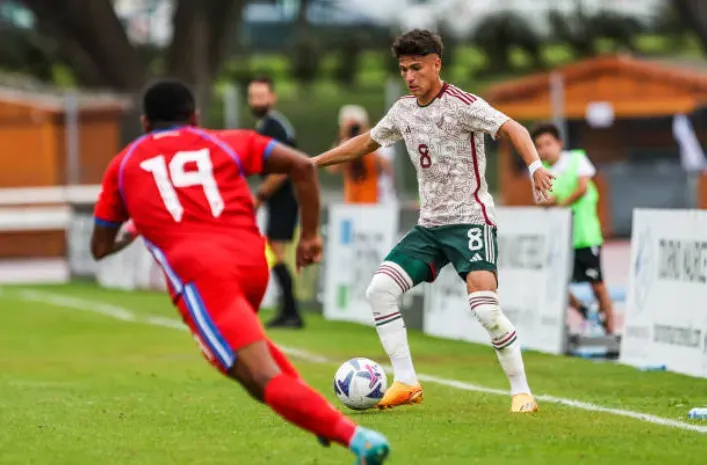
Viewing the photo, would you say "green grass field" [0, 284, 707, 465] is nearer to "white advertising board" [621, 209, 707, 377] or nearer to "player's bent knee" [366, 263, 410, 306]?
"white advertising board" [621, 209, 707, 377]

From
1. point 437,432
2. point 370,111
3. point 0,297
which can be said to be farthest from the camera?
point 370,111

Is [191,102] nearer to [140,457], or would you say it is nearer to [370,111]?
[140,457]

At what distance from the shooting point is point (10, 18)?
4912cm

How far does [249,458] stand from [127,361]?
233 inches

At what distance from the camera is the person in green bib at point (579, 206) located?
14703 mm

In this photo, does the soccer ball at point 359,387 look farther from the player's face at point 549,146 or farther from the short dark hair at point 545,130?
the short dark hair at point 545,130

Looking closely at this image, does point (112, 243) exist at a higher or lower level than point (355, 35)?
lower

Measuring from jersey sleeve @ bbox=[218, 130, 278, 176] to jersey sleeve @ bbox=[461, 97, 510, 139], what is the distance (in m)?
2.47

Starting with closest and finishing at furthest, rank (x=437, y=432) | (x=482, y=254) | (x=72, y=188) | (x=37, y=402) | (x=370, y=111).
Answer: (x=437, y=432) < (x=482, y=254) < (x=37, y=402) < (x=72, y=188) < (x=370, y=111)

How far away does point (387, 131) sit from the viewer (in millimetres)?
10102

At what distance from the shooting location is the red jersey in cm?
733

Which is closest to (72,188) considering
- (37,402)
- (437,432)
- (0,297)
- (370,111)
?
(0,297)

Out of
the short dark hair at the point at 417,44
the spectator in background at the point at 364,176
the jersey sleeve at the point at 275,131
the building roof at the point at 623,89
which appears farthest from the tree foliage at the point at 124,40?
the short dark hair at the point at 417,44

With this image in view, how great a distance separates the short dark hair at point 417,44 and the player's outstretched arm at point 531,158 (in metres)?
0.60
